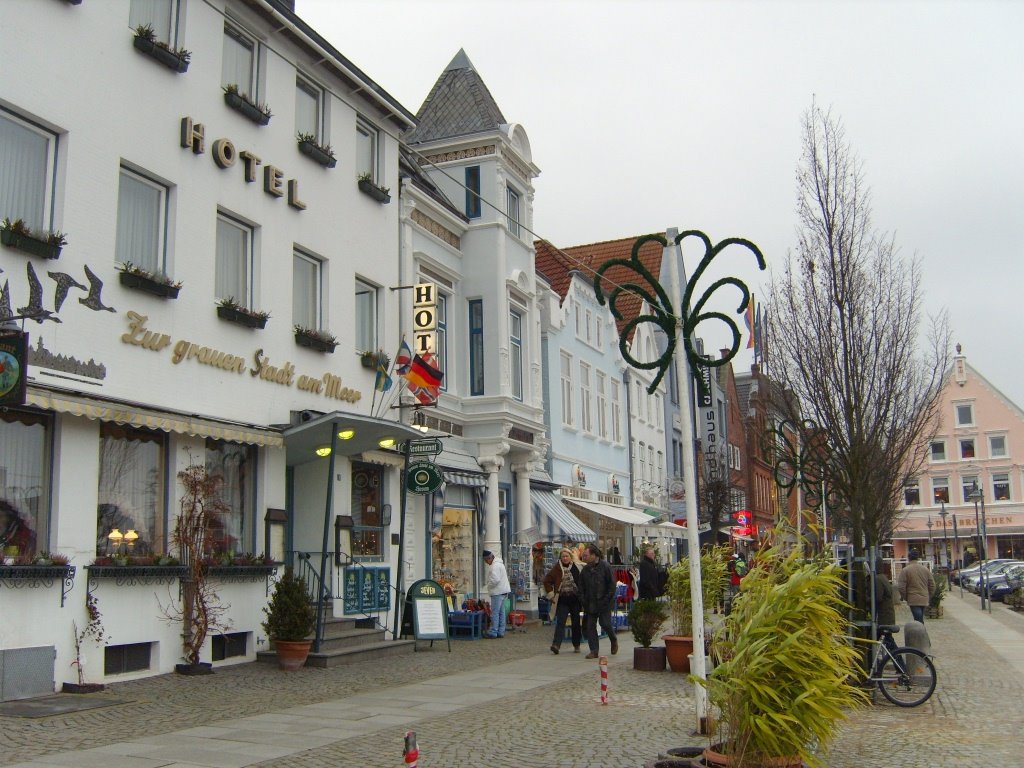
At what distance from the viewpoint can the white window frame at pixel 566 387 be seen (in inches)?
1230

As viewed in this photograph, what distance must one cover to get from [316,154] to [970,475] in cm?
7246

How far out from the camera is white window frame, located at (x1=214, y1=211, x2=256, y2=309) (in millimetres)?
15492

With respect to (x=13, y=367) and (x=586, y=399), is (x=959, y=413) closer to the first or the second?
(x=586, y=399)

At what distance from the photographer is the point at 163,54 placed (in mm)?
14086

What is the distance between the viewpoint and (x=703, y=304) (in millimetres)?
9922

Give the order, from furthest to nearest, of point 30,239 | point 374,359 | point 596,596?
point 374,359 < point 596,596 < point 30,239

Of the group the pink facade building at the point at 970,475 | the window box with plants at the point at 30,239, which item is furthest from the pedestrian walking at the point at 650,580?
the pink facade building at the point at 970,475

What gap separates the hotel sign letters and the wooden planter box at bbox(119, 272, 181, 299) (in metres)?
6.43

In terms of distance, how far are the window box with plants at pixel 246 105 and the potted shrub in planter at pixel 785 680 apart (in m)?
11.9

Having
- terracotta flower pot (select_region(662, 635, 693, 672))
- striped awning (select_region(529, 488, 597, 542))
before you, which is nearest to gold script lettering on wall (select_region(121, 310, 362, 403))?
terracotta flower pot (select_region(662, 635, 693, 672))

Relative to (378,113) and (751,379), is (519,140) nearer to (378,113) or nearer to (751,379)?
(378,113)

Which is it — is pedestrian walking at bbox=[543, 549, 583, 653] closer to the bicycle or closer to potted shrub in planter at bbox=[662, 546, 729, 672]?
potted shrub in planter at bbox=[662, 546, 729, 672]

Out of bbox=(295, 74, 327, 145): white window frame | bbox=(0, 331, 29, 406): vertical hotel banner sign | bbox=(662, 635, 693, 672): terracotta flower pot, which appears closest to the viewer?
bbox=(0, 331, 29, 406): vertical hotel banner sign

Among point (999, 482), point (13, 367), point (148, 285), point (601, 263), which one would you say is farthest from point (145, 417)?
point (999, 482)
